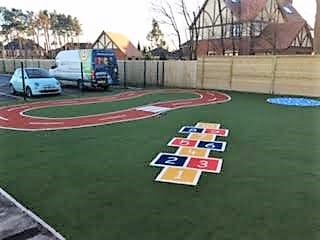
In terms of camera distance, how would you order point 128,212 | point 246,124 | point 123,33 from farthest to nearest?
point 123,33 < point 246,124 < point 128,212

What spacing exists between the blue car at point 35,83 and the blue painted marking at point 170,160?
10978 mm

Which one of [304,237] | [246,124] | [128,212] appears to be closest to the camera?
[304,237]

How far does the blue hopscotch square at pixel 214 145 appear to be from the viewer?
603 cm

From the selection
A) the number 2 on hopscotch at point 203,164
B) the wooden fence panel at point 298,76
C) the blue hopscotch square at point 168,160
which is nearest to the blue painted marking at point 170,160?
the blue hopscotch square at point 168,160

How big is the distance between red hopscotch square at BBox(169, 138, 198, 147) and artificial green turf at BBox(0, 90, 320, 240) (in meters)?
0.23

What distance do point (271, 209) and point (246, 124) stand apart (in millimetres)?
5052

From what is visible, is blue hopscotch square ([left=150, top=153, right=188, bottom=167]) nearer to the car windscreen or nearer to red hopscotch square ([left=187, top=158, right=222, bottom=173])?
red hopscotch square ([left=187, top=158, right=222, bottom=173])

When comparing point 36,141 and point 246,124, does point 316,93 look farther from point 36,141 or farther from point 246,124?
point 36,141

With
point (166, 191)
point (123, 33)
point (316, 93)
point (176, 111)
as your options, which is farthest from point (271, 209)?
point (123, 33)

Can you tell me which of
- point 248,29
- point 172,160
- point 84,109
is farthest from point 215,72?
point 248,29

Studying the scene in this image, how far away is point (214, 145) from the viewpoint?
20.7ft

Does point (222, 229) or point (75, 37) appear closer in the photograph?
point (222, 229)

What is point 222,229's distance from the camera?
3107 mm

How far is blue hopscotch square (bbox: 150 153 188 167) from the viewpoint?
512 cm
